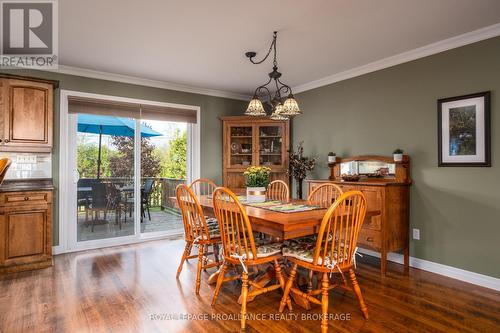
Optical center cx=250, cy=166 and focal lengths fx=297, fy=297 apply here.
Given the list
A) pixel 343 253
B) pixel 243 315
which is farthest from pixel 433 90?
pixel 243 315

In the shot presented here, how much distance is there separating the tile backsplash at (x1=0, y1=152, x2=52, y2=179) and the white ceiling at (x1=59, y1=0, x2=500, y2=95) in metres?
1.25

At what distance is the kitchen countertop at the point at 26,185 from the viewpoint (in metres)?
3.31

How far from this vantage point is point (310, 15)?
2639 millimetres

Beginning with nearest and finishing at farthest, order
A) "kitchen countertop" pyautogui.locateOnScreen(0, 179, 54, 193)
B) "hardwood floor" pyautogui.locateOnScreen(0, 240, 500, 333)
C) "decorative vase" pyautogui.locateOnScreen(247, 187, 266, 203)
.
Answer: "hardwood floor" pyautogui.locateOnScreen(0, 240, 500, 333), "decorative vase" pyautogui.locateOnScreen(247, 187, 266, 203), "kitchen countertop" pyautogui.locateOnScreen(0, 179, 54, 193)

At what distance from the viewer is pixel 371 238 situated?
3283 mm

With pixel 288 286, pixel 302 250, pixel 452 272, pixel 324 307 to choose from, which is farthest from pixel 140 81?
pixel 452 272

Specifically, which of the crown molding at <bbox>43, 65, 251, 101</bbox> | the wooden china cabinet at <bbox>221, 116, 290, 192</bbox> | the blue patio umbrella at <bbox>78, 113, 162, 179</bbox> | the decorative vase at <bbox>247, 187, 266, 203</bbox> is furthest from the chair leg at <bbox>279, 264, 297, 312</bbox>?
the crown molding at <bbox>43, 65, 251, 101</bbox>

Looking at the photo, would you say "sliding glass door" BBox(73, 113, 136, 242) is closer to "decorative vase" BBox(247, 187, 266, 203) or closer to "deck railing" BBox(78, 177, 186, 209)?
"deck railing" BBox(78, 177, 186, 209)

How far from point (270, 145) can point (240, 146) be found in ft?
1.71

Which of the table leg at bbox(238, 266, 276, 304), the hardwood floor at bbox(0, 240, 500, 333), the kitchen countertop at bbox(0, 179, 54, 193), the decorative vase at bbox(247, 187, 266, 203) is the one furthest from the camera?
the kitchen countertop at bbox(0, 179, 54, 193)

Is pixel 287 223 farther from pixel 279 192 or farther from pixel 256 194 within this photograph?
pixel 279 192

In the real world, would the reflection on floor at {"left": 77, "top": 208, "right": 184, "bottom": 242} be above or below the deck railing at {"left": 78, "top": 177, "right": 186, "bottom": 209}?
below

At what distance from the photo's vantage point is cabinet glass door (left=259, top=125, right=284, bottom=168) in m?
5.08

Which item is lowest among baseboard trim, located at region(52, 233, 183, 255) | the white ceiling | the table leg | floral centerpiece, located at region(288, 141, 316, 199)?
baseboard trim, located at region(52, 233, 183, 255)
